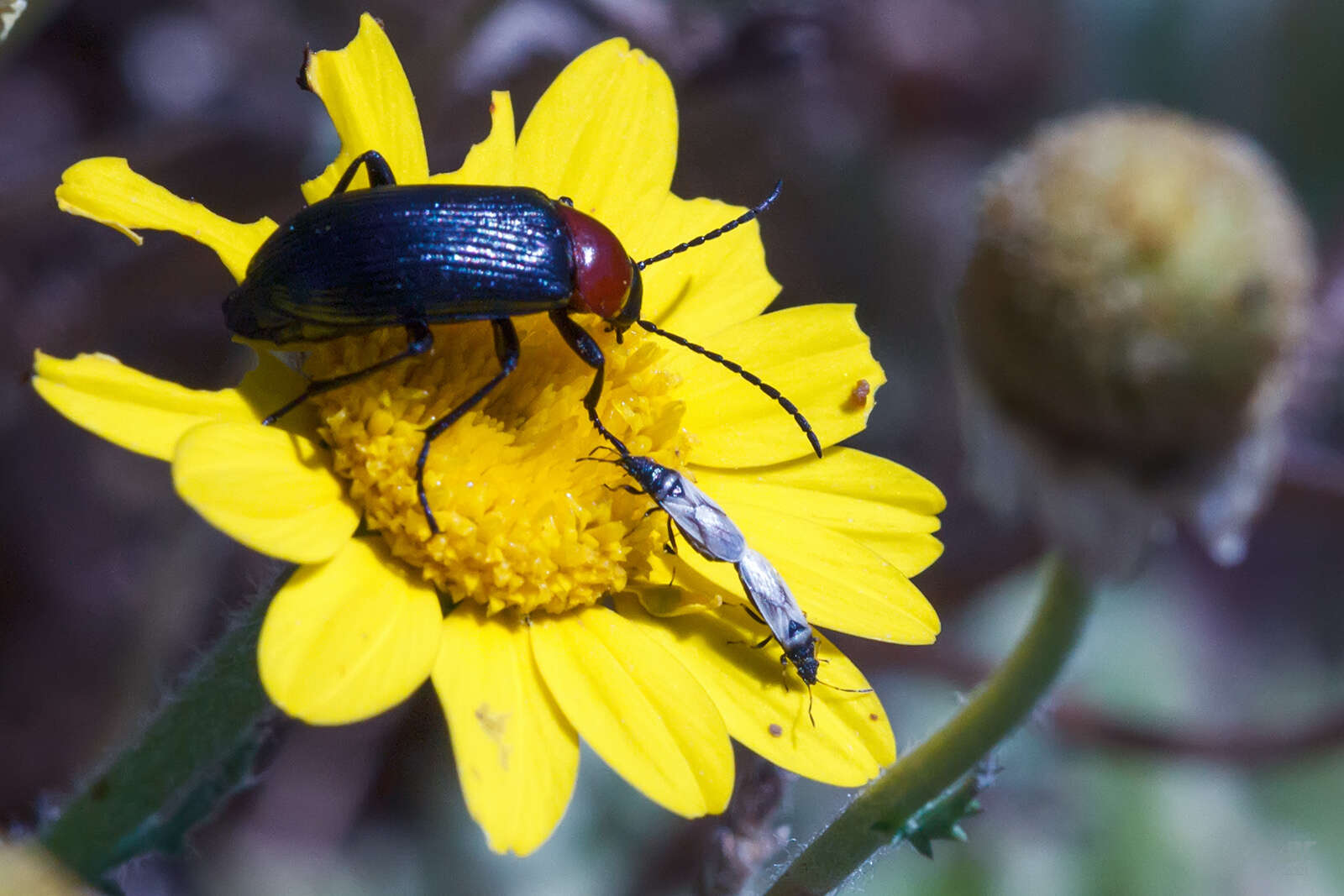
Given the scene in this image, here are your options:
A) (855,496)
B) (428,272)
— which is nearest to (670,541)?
(855,496)

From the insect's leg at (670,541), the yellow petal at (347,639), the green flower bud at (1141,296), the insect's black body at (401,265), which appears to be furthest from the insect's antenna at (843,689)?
the insect's black body at (401,265)

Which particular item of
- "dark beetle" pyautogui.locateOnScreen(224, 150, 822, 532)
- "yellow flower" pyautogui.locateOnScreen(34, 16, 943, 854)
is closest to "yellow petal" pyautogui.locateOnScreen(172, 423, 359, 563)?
"yellow flower" pyautogui.locateOnScreen(34, 16, 943, 854)

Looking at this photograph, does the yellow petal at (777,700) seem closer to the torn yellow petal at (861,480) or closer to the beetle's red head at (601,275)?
Answer: the torn yellow petal at (861,480)

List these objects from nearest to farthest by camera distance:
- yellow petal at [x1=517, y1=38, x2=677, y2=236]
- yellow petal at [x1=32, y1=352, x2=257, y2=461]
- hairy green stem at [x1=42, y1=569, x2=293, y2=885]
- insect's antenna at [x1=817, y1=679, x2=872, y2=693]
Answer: yellow petal at [x1=32, y1=352, x2=257, y2=461]
hairy green stem at [x1=42, y1=569, x2=293, y2=885]
insect's antenna at [x1=817, y1=679, x2=872, y2=693]
yellow petal at [x1=517, y1=38, x2=677, y2=236]

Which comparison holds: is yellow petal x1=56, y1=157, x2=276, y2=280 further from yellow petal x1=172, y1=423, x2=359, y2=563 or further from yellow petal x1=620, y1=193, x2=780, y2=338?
yellow petal x1=620, y1=193, x2=780, y2=338

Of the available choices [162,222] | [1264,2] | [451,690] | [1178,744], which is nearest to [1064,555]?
[451,690]
